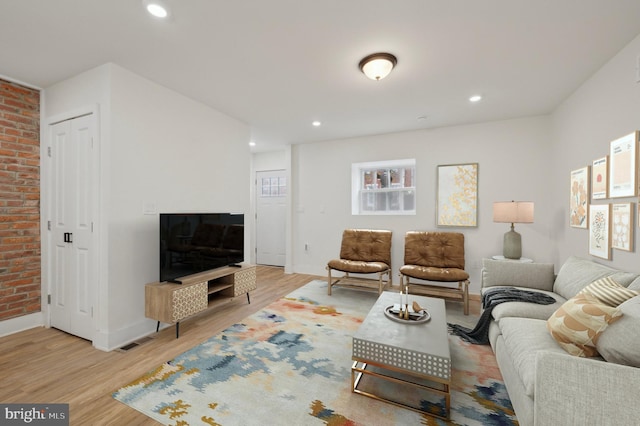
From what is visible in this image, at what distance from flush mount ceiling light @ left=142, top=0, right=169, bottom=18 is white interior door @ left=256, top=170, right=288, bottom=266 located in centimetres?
403

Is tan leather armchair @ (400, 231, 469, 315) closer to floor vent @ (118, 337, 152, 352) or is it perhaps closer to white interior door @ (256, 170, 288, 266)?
white interior door @ (256, 170, 288, 266)

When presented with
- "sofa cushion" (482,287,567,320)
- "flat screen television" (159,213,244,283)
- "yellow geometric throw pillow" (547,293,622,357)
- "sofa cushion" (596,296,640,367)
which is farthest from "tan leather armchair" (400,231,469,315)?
"flat screen television" (159,213,244,283)

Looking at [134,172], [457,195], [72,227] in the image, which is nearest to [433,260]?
[457,195]

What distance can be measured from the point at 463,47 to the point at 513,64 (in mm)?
635

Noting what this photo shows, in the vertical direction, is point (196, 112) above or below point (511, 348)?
above

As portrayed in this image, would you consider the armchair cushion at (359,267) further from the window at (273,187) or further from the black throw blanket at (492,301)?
the window at (273,187)

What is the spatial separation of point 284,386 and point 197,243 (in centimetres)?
173

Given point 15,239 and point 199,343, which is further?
point 15,239

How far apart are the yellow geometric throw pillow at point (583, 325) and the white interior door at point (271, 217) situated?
4.78 meters

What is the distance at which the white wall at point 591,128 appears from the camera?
2.11 m

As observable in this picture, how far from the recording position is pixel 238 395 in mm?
1816

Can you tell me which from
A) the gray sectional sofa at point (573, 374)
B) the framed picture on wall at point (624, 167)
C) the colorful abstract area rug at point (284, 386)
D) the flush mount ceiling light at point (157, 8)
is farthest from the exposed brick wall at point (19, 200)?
the framed picture on wall at point (624, 167)

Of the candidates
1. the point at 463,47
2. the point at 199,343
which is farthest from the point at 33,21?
the point at 463,47

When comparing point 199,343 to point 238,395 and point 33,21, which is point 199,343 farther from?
point 33,21
